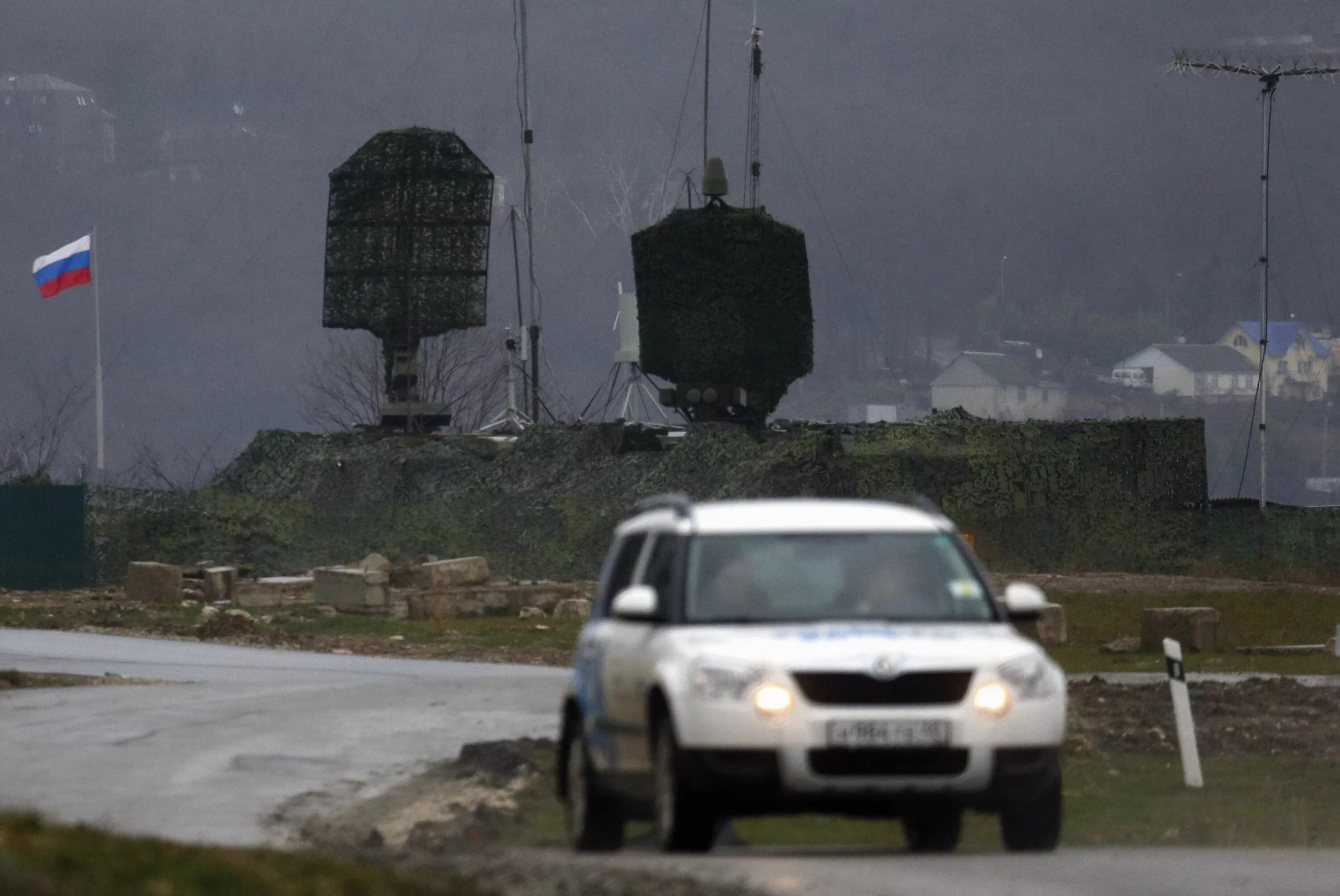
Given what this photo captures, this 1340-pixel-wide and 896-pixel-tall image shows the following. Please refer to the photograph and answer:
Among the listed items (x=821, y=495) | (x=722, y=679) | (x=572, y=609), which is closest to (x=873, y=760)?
(x=722, y=679)

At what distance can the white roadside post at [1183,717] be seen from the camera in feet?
50.3

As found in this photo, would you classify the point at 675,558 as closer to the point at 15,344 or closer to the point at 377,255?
the point at 377,255

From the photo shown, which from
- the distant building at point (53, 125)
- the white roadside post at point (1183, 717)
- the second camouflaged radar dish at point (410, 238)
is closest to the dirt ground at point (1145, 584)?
the second camouflaged radar dish at point (410, 238)

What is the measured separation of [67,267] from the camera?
58.0 m

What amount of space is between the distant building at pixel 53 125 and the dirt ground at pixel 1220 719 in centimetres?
17129

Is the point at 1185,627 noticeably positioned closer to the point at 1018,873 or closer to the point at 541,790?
the point at 541,790

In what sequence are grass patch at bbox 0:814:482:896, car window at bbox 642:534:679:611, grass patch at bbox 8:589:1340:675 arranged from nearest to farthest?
grass patch at bbox 0:814:482:896, car window at bbox 642:534:679:611, grass patch at bbox 8:589:1340:675

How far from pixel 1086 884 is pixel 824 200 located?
578 ft

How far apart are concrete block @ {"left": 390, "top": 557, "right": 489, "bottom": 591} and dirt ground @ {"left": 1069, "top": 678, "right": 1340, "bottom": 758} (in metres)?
18.4

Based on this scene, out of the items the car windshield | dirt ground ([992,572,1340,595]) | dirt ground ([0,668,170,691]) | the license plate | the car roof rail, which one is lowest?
dirt ground ([992,572,1340,595])

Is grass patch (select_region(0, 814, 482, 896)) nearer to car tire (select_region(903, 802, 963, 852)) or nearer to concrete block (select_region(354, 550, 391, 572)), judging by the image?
car tire (select_region(903, 802, 963, 852))

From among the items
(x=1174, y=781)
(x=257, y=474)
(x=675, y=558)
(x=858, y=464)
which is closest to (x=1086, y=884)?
(x=675, y=558)

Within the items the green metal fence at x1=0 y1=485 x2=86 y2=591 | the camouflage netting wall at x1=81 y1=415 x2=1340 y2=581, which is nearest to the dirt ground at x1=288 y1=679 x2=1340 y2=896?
the camouflage netting wall at x1=81 y1=415 x2=1340 y2=581

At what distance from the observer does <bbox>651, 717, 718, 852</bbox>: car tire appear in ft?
30.7
